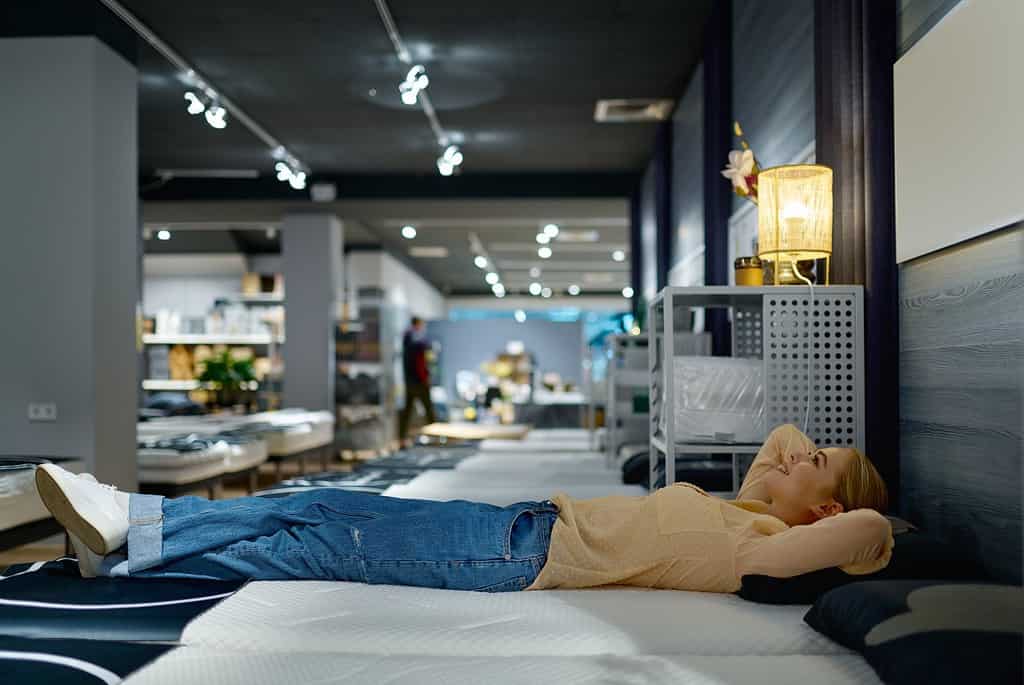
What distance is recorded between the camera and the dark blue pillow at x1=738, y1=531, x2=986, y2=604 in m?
1.71

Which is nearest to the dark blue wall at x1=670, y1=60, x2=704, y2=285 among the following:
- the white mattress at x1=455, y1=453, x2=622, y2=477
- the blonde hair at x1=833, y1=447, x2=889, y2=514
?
the white mattress at x1=455, y1=453, x2=622, y2=477

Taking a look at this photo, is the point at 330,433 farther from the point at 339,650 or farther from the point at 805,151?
the point at 339,650

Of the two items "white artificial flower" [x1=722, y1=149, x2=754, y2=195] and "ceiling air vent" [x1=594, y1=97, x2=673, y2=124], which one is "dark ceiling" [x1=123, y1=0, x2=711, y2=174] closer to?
"ceiling air vent" [x1=594, y1=97, x2=673, y2=124]

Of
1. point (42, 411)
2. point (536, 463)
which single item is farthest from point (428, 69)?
point (42, 411)

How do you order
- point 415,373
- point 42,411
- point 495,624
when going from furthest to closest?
point 415,373 → point 42,411 → point 495,624

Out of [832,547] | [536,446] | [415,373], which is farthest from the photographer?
[415,373]

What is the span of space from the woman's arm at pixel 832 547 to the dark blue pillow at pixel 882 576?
0.6 inches

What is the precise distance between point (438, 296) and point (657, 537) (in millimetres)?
14944

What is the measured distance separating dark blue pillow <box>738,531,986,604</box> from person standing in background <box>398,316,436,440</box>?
8275 millimetres

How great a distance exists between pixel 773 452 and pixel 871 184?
788 mm

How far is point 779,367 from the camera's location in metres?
2.56

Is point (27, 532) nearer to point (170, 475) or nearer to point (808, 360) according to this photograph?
point (170, 475)

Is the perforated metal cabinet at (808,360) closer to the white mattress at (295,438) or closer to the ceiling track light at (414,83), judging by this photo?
the ceiling track light at (414,83)

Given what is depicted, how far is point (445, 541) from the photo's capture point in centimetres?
188
